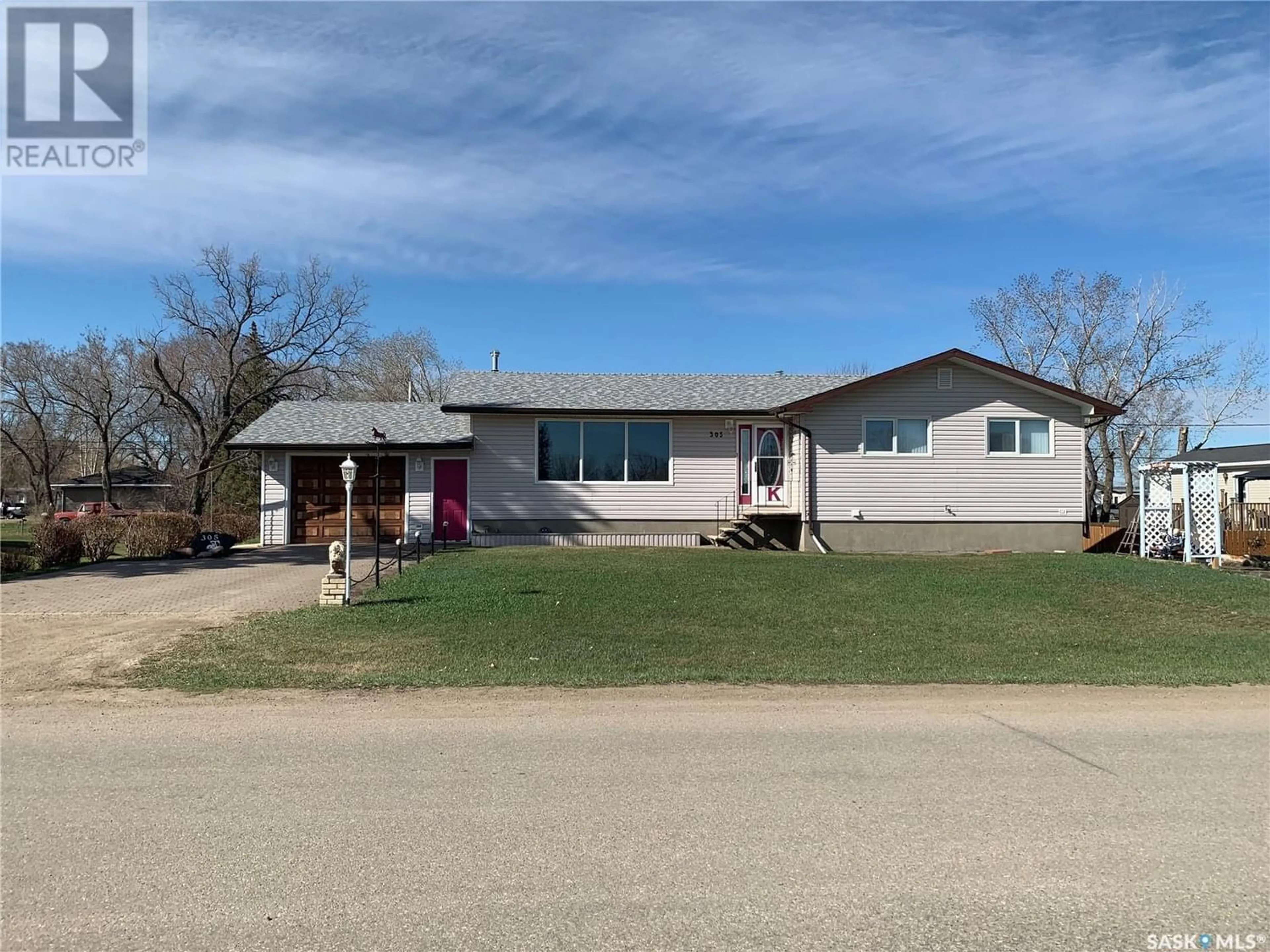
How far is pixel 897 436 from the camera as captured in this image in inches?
789

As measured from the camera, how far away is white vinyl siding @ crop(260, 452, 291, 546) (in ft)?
67.9

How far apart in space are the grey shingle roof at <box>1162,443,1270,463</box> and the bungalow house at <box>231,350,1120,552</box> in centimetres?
1511

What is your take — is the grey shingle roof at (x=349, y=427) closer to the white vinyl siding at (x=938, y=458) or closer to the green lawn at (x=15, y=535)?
the green lawn at (x=15, y=535)

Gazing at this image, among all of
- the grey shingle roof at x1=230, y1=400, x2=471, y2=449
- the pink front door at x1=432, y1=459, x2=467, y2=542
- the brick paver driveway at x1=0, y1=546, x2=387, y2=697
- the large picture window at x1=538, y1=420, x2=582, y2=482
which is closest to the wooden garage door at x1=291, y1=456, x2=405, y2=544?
the grey shingle roof at x1=230, y1=400, x2=471, y2=449

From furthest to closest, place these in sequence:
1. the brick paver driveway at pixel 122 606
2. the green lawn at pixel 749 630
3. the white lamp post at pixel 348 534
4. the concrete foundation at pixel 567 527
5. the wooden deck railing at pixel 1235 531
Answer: the concrete foundation at pixel 567 527 → the wooden deck railing at pixel 1235 531 → the white lamp post at pixel 348 534 → the brick paver driveway at pixel 122 606 → the green lawn at pixel 749 630

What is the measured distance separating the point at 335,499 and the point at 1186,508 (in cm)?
1939

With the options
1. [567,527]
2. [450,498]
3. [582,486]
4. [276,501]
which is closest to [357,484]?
[276,501]

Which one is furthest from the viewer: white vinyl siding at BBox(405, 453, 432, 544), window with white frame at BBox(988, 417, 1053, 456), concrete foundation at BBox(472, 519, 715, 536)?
white vinyl siding at BBox(405, 453, 432, 544)

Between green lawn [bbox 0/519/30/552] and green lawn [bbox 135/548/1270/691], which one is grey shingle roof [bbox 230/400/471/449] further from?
green lawn [bbox 135/548/1270/691]

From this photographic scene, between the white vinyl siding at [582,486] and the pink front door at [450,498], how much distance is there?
0.93 ft

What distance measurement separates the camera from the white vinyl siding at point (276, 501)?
2069 cm

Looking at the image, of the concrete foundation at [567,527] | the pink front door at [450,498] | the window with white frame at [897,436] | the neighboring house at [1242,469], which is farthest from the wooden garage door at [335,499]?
the neighboring house at [1242,469]

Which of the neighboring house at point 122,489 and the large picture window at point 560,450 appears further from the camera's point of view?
the neighboring house at point 122,489

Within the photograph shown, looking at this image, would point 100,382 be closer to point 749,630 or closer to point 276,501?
point 276,501
